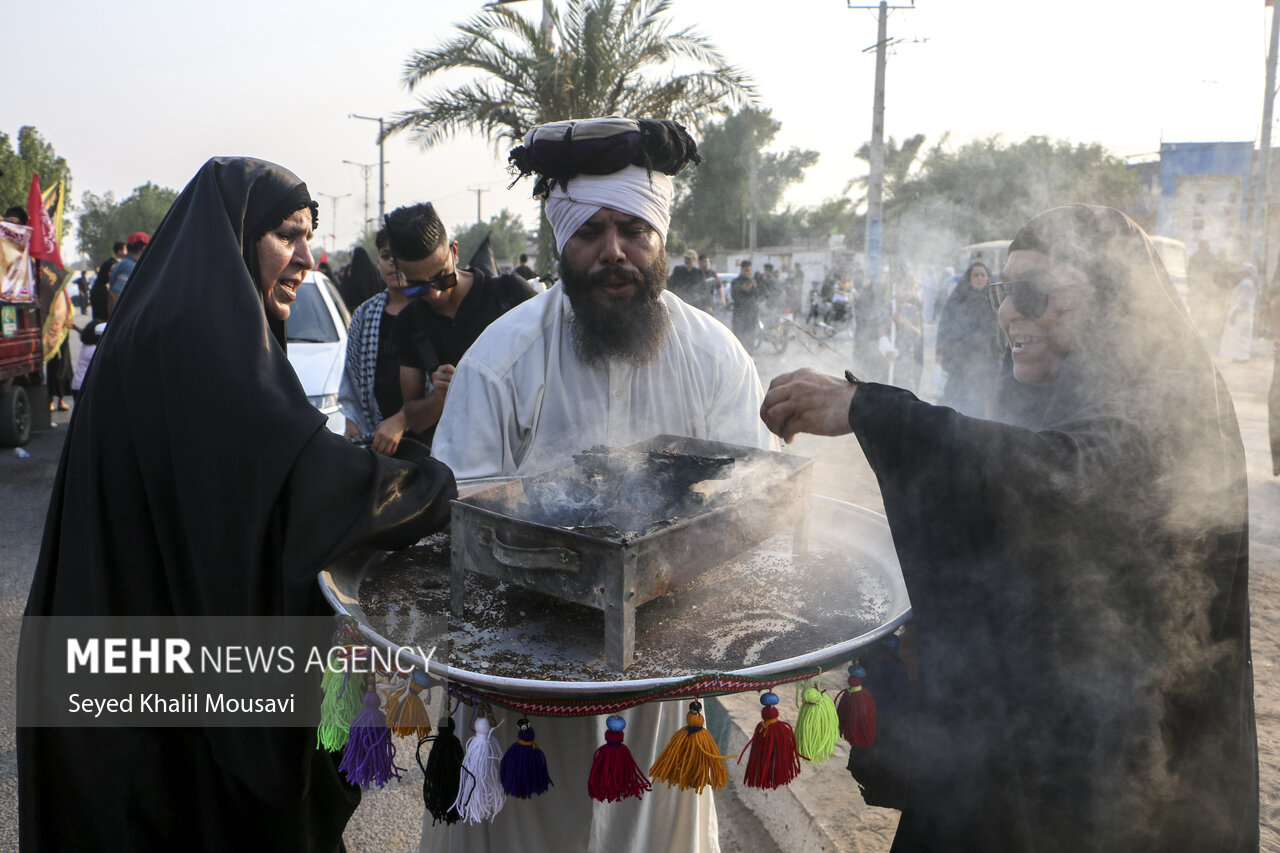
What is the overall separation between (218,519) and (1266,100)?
22.3 m

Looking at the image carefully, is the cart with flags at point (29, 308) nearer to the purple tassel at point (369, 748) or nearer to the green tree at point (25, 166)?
the purple tassel at point (369, 748)

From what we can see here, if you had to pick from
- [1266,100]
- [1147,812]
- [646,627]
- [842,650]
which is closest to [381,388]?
[646,627]

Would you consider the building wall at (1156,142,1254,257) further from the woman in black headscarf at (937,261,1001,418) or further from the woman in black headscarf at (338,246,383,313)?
the woman in black headscarf at (338,246,383,313)

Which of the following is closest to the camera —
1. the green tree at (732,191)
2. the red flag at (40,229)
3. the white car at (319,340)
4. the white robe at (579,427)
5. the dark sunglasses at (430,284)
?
the white robe at (579,427)

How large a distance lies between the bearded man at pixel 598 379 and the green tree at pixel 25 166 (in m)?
26.7

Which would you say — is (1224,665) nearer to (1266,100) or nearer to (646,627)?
(646,627)

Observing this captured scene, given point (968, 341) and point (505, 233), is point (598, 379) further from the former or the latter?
point (505, 233)

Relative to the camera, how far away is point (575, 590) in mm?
1756

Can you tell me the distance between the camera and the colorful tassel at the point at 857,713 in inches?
73.7

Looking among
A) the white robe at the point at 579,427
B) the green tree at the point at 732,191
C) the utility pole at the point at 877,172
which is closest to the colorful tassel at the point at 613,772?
the white robe at the point at 579,427

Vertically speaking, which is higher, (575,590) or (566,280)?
(566,280)

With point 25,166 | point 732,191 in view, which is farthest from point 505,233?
point 25,166

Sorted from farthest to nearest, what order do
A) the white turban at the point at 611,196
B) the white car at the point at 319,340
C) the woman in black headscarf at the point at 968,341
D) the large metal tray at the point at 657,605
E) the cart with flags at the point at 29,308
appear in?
the cart with flags at the point at 29,308 → the woman in black headscarf at the point at 968,341 → the white car at the point at 319,340 → the white turban at the point at 611,196 → the large metal tray at the point at 657,605

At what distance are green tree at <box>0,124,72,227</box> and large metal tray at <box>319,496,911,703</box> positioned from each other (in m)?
27.4
